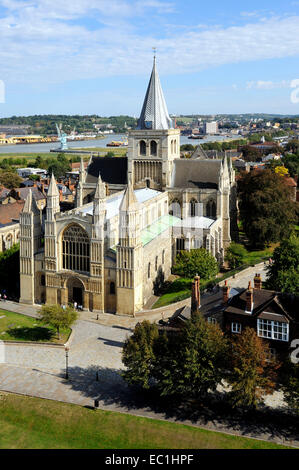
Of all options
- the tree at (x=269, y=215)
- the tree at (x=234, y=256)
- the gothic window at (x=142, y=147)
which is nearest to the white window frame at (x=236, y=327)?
the tree at (x=234, y=256)

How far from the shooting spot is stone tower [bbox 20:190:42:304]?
4806 cm

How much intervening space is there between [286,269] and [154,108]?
96.0ft

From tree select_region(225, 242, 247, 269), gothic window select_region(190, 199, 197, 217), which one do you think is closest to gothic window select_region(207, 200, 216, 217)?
gothic window select_region(190, 199, 197, 217)

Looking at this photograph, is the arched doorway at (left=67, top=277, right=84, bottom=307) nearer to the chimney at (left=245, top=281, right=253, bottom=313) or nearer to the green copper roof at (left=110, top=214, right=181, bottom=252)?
the green copper roof at (left=110, top=214, right=181, bottom=252)

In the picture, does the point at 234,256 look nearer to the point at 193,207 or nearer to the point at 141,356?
the point at 193,207

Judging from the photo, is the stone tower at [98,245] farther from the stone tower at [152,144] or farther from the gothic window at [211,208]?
the gothic window at [211,208]

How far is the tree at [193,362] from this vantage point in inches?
1160

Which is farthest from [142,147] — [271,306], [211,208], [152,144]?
[271,306]

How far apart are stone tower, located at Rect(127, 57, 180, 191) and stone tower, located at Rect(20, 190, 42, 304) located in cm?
1851

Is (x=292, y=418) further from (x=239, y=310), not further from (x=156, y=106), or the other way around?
(x=156, y=106)

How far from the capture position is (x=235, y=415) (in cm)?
2995

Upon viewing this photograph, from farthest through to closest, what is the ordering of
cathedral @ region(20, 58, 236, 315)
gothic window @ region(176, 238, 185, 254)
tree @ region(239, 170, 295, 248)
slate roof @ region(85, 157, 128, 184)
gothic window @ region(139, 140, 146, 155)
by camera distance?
1. slate roof @ region(85, 157, 128, 184)
2. tree @ region(239, 170, 295, 248)
3. gothic window @ region(139, 140, 146, 155)
4. gothic window @ region(176, 238, 185, 254)
5. cathedral @ region(20, 58, 236, 315)

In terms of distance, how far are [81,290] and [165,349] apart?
18.6m
